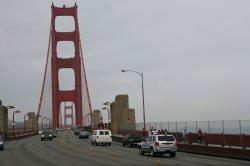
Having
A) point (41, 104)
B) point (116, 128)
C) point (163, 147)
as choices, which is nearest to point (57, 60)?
point (41, 104)

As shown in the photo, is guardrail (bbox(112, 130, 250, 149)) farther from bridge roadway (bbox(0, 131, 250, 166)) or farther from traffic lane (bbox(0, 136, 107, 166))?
traffic lane (bbox(0, 136, 107, 166))

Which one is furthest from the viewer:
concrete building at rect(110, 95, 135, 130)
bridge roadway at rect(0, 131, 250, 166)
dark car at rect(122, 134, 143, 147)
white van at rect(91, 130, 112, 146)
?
concrete building at rect(110, 95, 135, 130)

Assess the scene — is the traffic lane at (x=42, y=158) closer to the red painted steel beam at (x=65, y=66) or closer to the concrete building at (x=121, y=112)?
the concrete building at (x=121, y=112)

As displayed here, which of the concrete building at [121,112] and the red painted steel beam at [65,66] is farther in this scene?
the red painted steel beam at [65,66]

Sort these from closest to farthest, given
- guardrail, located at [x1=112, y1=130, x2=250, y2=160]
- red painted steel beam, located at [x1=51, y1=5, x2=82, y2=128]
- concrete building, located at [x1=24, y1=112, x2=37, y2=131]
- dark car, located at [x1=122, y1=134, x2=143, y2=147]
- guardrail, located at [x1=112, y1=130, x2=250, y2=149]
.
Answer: guardrail, located at [x1=112, y1=130, x2=250, y2=160]
guardrail, located at [x1=112, y1=130, x2=250, y2=149]
dark car, located at [x1=122, y1=134, x2=143, y2=147]
red painted steel beam, located at [x1=51, y1=5, x2=82, y2=128]
concrete building, located at [x1=24, y1=112, x2=37, y2=131]

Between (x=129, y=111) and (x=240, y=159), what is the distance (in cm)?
4477

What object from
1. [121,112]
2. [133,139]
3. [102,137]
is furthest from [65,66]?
[133,139]

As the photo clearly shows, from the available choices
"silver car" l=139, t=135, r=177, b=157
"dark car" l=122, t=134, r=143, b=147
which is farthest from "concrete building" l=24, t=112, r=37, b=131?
"silver car" l=139, t=135, r=177, b=157

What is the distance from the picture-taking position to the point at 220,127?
35.3 meters

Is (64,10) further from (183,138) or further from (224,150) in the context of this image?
(224,150)

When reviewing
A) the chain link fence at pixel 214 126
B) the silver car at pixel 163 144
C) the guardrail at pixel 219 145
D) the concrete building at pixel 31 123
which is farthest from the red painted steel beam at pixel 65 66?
the silver car at pixel 163 144

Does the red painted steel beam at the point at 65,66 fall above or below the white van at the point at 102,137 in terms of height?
above

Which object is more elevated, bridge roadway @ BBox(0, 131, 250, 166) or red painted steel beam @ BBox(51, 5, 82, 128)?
red painted steel beam @ BBox(51, 5, 82, 128)

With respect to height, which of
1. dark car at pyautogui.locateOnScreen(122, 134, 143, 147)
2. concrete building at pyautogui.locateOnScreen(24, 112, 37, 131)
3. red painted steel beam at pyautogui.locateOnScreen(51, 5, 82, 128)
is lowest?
dark car at pyautogui.locateOnScreen(122, 134, 143, 147)
